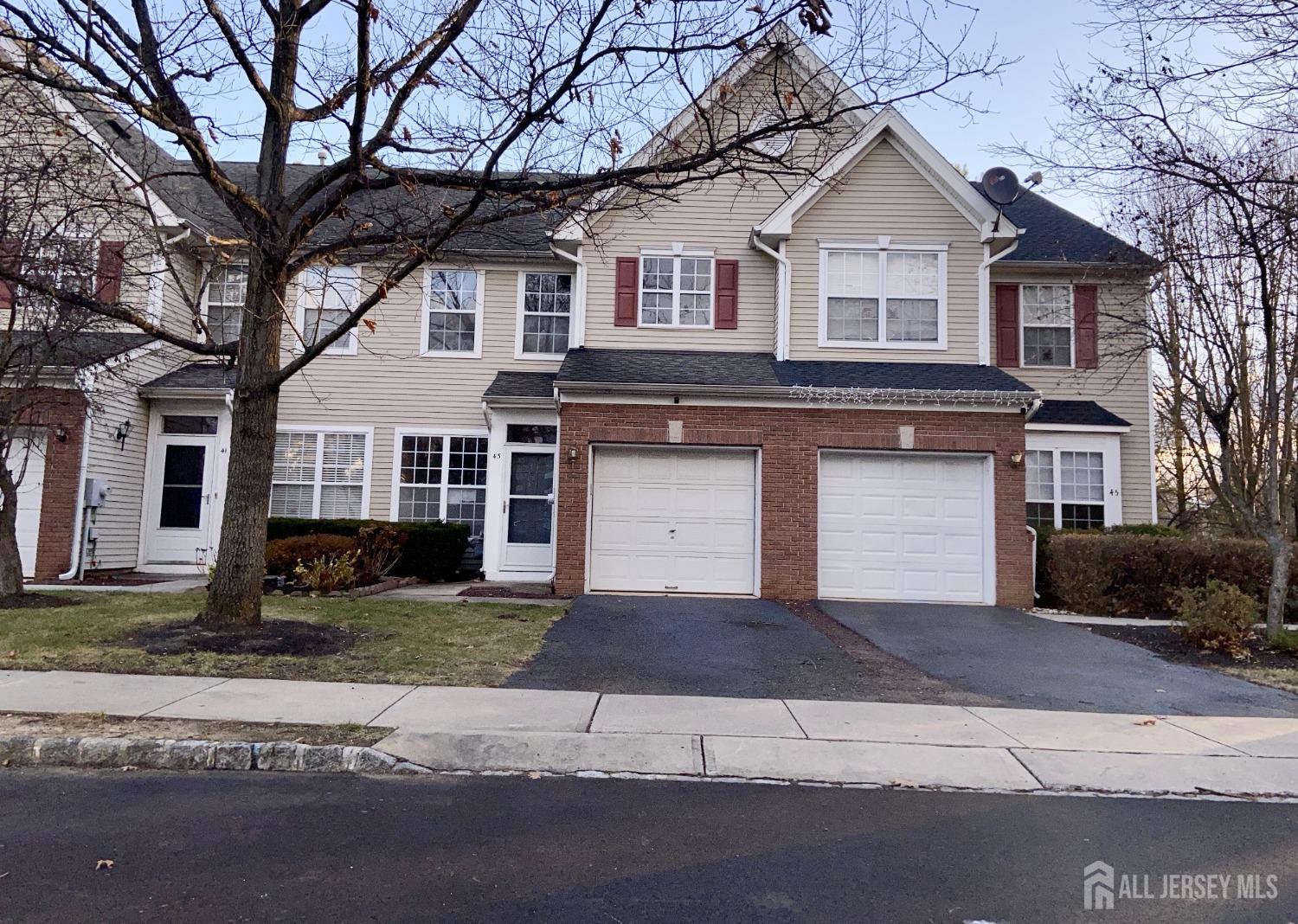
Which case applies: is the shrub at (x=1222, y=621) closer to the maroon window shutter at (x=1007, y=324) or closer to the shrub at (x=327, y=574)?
the maroon window shutter at (x=1007, y=324)

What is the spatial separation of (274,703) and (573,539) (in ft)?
21.3

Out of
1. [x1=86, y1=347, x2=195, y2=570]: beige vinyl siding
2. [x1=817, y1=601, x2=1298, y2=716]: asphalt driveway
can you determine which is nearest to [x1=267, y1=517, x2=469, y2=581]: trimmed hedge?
[x1=86, y1=347, x2=195, y2=570]: beige vinyl siding

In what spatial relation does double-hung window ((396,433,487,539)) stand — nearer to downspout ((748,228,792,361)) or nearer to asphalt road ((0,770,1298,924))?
downspout ((748,228,792,361))

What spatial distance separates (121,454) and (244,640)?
8.17 metres

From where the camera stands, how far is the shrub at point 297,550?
494 inches

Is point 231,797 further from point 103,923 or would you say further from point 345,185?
point 345,185

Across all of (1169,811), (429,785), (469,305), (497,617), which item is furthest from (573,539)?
(1169,811)

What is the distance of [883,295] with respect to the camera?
1417 cm

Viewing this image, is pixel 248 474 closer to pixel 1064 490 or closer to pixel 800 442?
pixel 800 442

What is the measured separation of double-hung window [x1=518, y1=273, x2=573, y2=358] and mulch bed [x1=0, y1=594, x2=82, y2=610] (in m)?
8.30

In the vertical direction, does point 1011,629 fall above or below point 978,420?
→ below

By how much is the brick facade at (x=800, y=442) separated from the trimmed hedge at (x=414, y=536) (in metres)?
2.92

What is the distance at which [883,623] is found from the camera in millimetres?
10828

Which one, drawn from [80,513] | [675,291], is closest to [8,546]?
[80,513]
